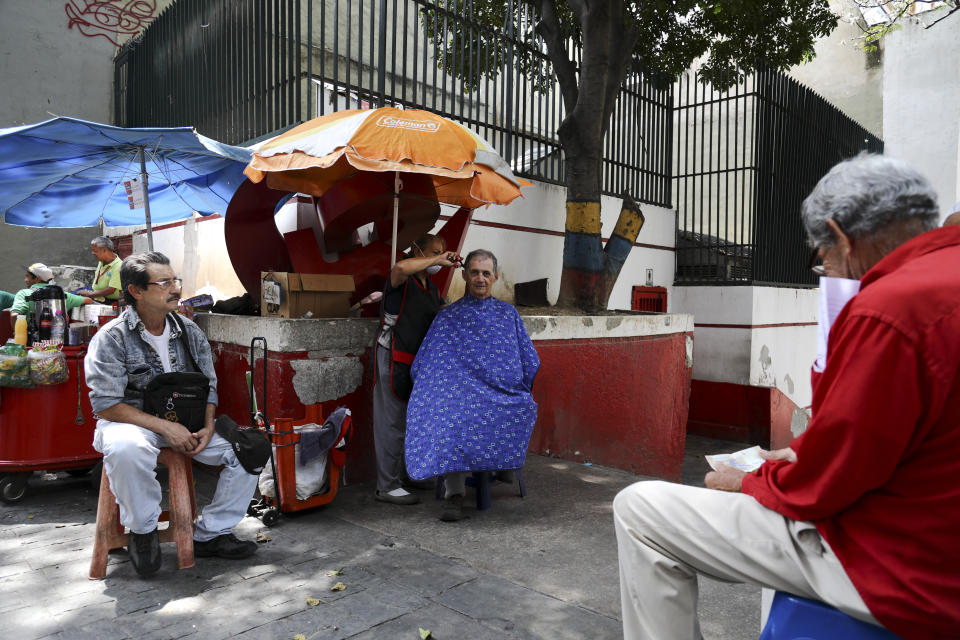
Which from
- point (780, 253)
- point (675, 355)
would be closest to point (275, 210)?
point (675, 355)

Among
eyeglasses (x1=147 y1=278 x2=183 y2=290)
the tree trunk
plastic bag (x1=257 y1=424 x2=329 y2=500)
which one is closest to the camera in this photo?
eyeglasses (x1=147 y1=278 x2=183 y2=290)

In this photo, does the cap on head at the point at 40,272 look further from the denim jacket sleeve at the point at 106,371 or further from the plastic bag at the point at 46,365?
the denim jacket sleeve at the point at 106,371

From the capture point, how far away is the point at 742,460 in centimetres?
224

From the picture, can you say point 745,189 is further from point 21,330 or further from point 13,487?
point 13,487

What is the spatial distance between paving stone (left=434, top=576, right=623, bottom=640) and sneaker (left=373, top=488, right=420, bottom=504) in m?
1.23

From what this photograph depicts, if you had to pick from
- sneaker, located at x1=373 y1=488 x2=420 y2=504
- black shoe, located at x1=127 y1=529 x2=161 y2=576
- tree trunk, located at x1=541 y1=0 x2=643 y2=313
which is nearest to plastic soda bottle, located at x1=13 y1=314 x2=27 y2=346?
black shoe, located at x1=127 y1=529 x2=161 y2=576

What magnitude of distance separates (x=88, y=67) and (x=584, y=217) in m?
7.28

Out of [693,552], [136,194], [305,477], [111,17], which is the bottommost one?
[305,477]

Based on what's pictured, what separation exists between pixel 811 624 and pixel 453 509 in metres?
2.46

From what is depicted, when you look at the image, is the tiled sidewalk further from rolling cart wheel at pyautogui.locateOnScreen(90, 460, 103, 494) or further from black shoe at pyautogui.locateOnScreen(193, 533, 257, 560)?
rolling cart wheel at pyautogui.locateOnScreen(90, 460, 103, 494)

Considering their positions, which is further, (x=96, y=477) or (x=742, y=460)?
(x=96, y=477)

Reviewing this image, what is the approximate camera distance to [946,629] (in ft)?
4.90

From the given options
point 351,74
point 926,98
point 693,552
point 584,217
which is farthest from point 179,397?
point 926,98

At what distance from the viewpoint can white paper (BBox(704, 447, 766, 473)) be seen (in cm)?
217
